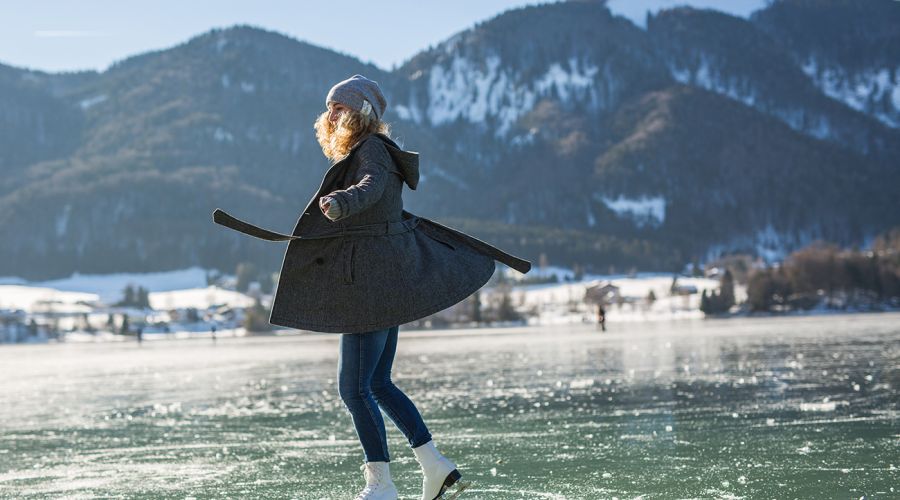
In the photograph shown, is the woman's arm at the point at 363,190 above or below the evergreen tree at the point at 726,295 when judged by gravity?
below

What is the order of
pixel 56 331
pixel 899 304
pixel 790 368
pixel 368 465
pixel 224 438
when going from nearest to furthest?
1. pixel 368 465
2. pixel 224 438
3. pixel 790 368
4. pixel 899 304
5. pixel 56 331

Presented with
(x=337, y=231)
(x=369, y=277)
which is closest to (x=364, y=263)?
(x=369, y=277)

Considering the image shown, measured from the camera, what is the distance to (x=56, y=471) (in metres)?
9.70

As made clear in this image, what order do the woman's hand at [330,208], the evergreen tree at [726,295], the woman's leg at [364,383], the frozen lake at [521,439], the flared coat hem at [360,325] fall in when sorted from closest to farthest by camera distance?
the woman's hand at [330,208]
the flared coat hem at [360,325]
the woman's leg at [364,383]
the frozen lake at [521,439]
the evergreen tree at [726,295]

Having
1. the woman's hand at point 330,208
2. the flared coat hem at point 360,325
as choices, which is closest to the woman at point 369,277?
the flared coat hem at point 360,325

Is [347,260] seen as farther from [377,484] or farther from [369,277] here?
[377,484]

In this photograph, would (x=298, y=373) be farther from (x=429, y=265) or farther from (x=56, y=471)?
(x=429, y=265)

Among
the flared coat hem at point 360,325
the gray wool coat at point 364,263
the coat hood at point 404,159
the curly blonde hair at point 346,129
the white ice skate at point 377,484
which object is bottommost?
the white ice skate at point 377,484

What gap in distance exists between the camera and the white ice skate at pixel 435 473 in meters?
6.87

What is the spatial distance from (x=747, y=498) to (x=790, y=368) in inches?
570

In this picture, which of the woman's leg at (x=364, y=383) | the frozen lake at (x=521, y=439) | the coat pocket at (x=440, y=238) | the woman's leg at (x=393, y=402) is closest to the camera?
the woman's leg at (x=364, y=383)

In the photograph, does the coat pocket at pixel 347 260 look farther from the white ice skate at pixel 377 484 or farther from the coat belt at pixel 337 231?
the white ice skate at pixel 377 484

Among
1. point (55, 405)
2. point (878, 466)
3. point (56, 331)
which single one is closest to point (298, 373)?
point (55, 405)

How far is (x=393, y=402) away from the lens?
22.9ft
